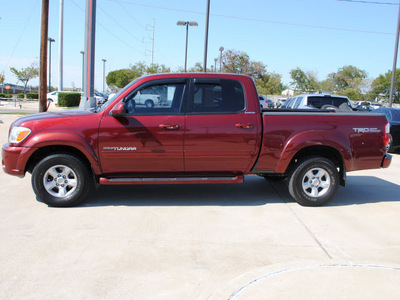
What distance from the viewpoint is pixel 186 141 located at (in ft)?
18.4

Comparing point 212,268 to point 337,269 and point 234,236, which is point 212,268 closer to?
point 234,236

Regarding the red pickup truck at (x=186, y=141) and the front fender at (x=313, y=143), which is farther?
the front fender at (x=313, y=143)

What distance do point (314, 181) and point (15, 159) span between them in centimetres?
448

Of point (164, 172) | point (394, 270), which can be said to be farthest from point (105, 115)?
point (394, 270)

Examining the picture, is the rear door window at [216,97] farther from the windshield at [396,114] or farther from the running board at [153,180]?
the windshield at [396,114]

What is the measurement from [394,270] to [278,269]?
1141mm

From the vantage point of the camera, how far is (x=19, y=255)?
158 inches

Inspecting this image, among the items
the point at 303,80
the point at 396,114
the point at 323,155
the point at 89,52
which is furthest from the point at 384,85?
the point at 323,155

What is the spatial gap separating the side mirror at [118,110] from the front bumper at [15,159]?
1331 millimetres

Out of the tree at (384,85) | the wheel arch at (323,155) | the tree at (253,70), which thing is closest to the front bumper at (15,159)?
the wheel arch at (323,155)

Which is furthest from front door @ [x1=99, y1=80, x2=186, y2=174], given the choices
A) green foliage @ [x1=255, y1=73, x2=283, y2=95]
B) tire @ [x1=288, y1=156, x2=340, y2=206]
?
green foliage @ [x1=255, y1=73, x2=283, y2=95]

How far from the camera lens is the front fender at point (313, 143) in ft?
18.8

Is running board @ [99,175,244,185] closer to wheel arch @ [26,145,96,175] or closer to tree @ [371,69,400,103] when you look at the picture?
wheel arch @ [26,145,96,175]

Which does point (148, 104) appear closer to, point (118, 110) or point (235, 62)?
point (118, 110)
